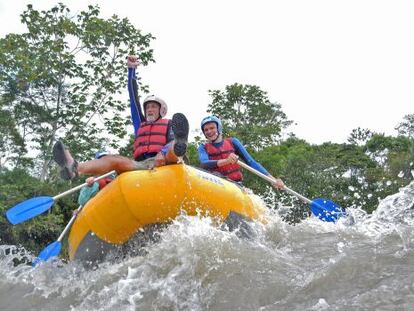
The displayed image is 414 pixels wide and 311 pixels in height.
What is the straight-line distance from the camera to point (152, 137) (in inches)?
194

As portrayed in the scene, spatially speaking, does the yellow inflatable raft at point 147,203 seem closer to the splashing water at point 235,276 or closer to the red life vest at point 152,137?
the splashing water at point 235,276

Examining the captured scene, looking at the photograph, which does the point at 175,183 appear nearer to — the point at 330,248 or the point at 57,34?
the point at 330,248

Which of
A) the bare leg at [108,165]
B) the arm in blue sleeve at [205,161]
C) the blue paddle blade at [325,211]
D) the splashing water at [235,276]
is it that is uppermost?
the bare leg at [108,165]

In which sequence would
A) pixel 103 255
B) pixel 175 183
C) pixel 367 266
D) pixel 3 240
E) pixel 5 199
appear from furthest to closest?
1. pixel 3 240
2. pixel 5 199
3. pixel 103 255
4. pixel 175 183
5. pixel 367 266

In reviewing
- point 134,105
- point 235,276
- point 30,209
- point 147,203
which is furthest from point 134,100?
point 235,276

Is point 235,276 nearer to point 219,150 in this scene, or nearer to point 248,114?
point 219,150

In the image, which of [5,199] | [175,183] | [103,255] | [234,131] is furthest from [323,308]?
[234,131]

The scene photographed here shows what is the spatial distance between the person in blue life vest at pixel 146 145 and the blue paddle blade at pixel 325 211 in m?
2.04

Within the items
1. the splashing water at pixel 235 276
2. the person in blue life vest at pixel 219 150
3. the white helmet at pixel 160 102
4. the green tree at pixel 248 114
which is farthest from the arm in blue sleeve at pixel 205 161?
the green tree at pixel 248 114

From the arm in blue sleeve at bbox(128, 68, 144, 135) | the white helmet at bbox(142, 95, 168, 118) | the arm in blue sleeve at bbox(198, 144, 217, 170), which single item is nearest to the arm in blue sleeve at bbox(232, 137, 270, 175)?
the arm in blue sleeve at bbox(198, 144, 217, 170)

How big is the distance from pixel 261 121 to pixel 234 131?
3920mm

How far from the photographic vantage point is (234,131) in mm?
15812

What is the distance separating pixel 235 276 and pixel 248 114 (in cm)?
1610

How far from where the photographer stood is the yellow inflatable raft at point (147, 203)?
3.69m
